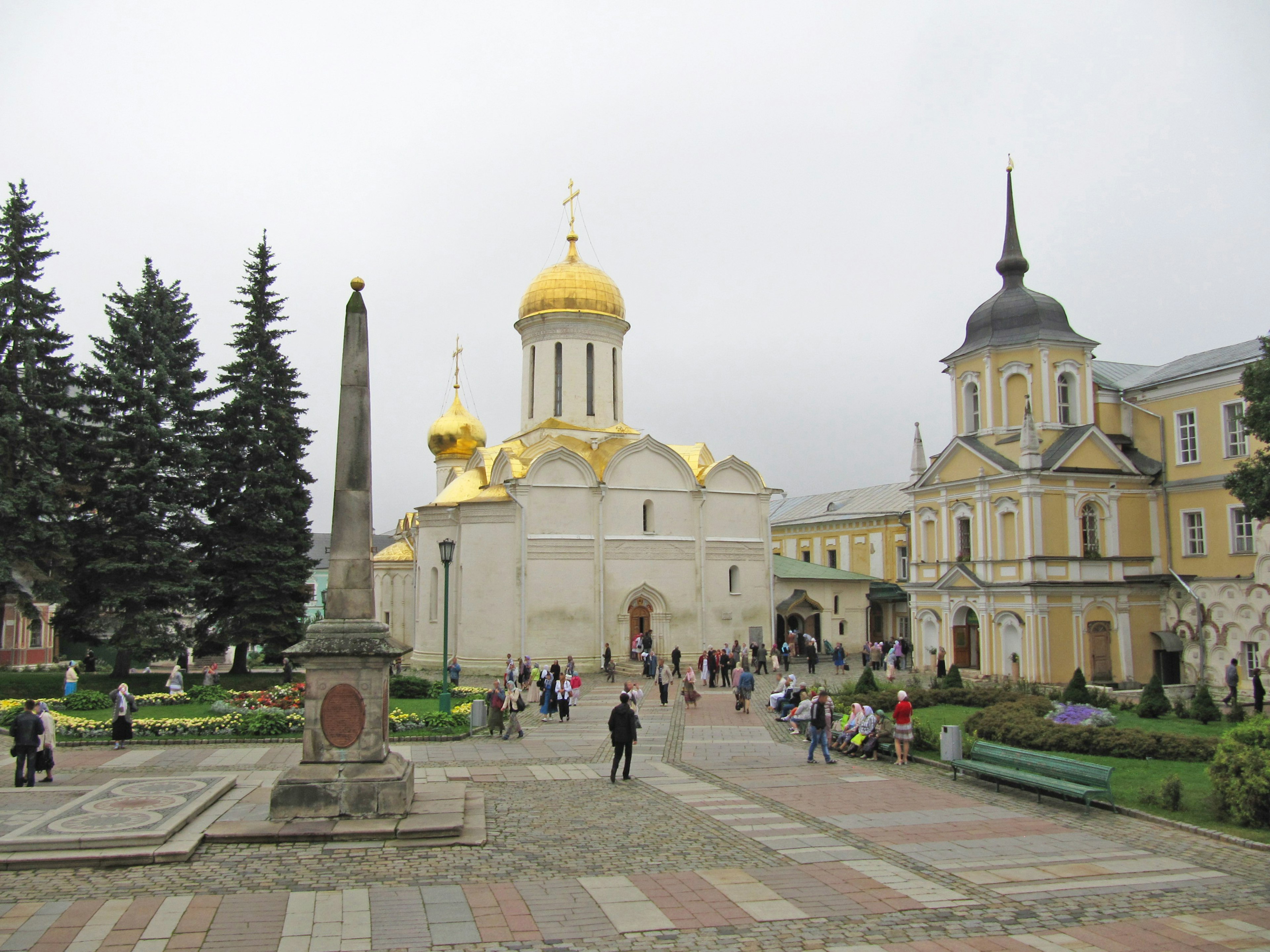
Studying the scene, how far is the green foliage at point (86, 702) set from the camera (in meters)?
21.8

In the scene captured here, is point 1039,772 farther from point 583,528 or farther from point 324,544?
point 324,544

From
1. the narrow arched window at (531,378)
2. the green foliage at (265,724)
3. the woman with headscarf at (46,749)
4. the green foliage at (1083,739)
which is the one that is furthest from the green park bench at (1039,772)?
the narrow arched window at (531,378)

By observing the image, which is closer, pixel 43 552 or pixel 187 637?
pixel 43 552

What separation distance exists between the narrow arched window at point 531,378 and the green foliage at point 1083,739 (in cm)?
2248

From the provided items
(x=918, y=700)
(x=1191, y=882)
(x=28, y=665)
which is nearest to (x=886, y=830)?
(x=1191, y=882)

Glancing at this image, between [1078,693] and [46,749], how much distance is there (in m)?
20.6

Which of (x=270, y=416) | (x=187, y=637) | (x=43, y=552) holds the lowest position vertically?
(x=187, y=637)

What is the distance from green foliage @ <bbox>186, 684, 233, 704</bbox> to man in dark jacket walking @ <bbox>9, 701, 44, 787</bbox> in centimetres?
866

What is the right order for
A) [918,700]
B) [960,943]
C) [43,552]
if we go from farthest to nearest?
[43,552] < [918,700] < [960,943]

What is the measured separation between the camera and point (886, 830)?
11.2 m

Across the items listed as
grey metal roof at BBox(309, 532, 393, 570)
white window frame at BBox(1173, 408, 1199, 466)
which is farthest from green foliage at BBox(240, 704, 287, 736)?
grey metal roof at BBox(309, 532, 393, 570)

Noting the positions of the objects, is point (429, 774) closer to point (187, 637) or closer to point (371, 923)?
point (371, 923)

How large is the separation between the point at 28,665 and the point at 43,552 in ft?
58.6

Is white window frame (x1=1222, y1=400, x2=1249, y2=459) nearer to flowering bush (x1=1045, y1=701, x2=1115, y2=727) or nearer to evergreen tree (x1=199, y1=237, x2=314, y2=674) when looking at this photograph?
flowering bush (x1=1045, y1=701, x2=1115, y2=727)
